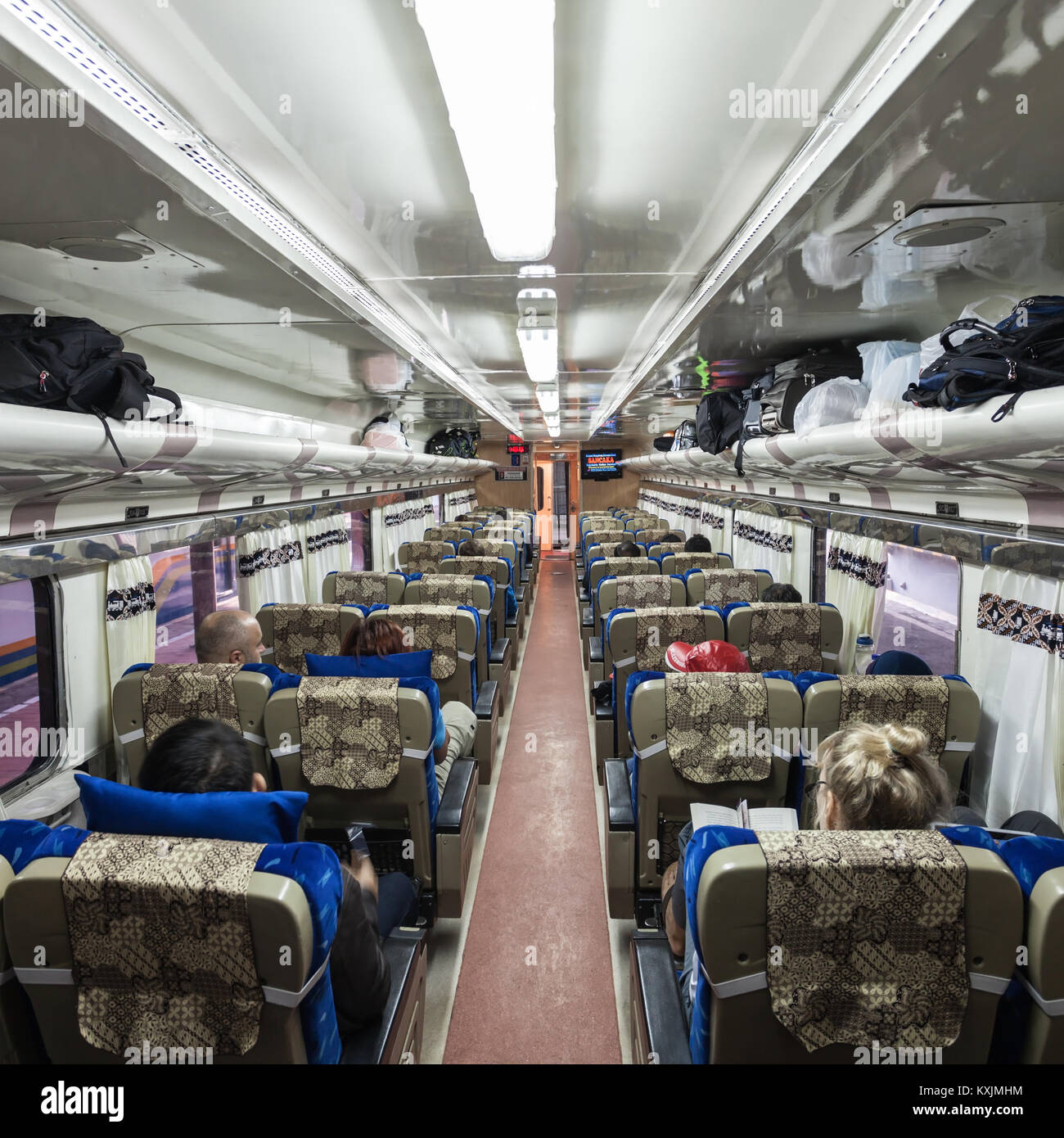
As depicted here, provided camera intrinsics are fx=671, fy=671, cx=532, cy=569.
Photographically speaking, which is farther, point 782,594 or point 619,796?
point 782,594

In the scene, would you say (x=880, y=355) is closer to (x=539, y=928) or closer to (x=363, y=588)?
(x=539, y=928)

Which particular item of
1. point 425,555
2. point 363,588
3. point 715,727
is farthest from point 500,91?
point 425,555

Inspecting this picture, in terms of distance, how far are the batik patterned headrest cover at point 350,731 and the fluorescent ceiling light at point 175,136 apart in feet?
5.82

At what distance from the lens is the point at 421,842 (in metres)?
3.23

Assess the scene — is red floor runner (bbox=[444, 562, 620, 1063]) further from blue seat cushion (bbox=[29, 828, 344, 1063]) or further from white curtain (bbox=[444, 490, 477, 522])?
white curtain (bbox=[444, 490, 477, 522])

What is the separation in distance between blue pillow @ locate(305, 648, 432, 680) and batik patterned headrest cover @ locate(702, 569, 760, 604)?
356cm

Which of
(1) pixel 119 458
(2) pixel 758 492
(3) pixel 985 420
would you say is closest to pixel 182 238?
(1) pixel 119 458

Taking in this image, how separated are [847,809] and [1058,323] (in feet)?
5.05

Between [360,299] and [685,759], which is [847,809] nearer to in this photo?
[685,759]

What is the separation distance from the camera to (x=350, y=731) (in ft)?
9.96

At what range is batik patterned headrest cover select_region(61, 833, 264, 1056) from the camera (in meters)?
1.48

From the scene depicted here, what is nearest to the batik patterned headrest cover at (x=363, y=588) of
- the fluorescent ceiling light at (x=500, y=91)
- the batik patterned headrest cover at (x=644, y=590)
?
the batik patterned headrest cover at (x=644, y=590)

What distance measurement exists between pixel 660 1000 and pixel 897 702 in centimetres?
169

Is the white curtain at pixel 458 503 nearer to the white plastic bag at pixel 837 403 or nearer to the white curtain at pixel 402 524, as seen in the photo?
the white curtain at pixel 402 524
